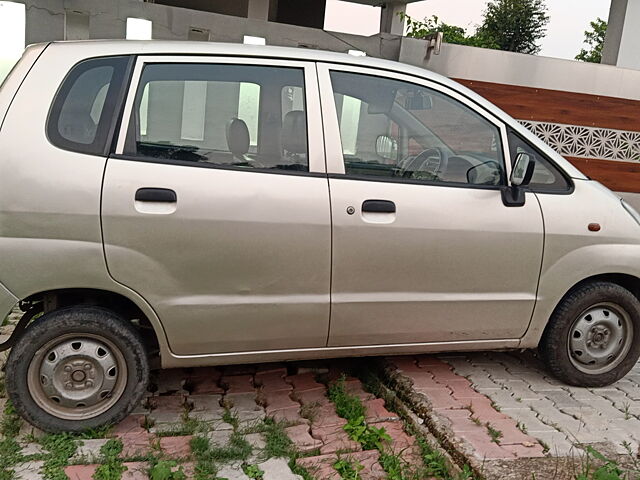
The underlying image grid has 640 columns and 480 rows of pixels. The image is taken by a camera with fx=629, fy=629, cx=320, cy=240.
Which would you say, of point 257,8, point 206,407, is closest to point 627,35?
point 257,8

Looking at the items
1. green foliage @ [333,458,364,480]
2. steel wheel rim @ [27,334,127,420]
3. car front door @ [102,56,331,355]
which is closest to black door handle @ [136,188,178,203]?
car front door @ [102,56,331,355]

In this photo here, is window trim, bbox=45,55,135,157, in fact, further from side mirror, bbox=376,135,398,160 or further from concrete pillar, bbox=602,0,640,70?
concrete pillar, bbox=602,0,640,70

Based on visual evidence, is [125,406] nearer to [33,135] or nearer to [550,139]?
[33,135]

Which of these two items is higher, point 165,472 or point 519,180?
point 519,180

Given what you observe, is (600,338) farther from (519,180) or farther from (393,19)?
(393,19)

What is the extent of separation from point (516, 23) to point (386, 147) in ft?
125

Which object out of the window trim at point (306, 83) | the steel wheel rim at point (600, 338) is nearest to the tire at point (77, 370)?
the window trim at point (306, 83)

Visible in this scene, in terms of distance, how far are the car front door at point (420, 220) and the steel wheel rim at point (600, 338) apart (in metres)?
0.37

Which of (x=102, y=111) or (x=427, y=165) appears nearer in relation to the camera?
(x=102, y=111)

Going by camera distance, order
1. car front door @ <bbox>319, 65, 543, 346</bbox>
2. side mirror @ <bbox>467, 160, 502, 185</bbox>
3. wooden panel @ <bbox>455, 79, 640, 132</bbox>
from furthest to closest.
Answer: wooden panel @ <bbox>455, 79, 640, 132</bbox> → side mirror @ <bbox>467, 160, 502, 185</bbox> → car front door @ <bbox>319, 65, 543, 346</bbox>

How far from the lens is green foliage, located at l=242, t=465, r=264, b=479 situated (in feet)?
9.30

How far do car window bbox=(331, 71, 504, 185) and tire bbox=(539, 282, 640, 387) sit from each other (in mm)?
892

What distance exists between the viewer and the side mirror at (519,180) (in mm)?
3377

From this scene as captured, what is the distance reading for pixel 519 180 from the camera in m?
3.42
